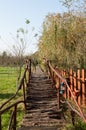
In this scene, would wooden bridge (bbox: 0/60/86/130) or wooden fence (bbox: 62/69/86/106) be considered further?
wooden fence (bbox: 62/69/86/106)

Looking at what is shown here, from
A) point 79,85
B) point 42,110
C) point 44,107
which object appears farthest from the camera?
point 79,85

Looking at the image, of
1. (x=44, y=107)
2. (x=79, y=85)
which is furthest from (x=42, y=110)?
(x=79, y=85)

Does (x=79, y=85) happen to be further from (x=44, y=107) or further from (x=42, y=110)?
(x=42, y=110)

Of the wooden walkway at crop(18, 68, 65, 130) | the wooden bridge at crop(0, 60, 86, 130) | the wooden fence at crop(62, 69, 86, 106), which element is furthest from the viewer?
the wooden fence at crop(62, 69, 86, 106)

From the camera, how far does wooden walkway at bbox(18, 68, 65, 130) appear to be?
998 centimetres

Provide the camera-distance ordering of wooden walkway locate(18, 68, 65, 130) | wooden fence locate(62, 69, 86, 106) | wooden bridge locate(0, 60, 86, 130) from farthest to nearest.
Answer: wooden fence locate(62, 69, 86, 106)
wooden walkway locate(18, 68, 65, 130)
wooden bridge locate(0, 60, 86, 130)

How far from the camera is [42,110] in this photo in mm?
11562

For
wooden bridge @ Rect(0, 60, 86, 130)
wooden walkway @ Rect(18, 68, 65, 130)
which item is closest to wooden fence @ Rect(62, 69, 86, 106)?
wooden bridge @ Rect(0, 60, 86, 130)

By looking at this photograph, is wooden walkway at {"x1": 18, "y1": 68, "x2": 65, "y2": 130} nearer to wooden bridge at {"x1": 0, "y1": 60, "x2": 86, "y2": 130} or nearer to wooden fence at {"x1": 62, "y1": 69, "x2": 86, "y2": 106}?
wooden bridge at {"x1": 0, "y1": 60, "x2": 86, "y2": 130}

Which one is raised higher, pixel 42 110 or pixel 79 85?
pixel 79 85

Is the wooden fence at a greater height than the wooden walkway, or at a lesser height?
greater

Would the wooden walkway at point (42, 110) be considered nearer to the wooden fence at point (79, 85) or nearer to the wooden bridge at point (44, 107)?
the wooden bridge at point (44, 107)

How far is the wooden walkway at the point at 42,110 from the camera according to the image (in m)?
9.98

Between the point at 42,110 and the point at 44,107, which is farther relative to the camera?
the point at 44,107
